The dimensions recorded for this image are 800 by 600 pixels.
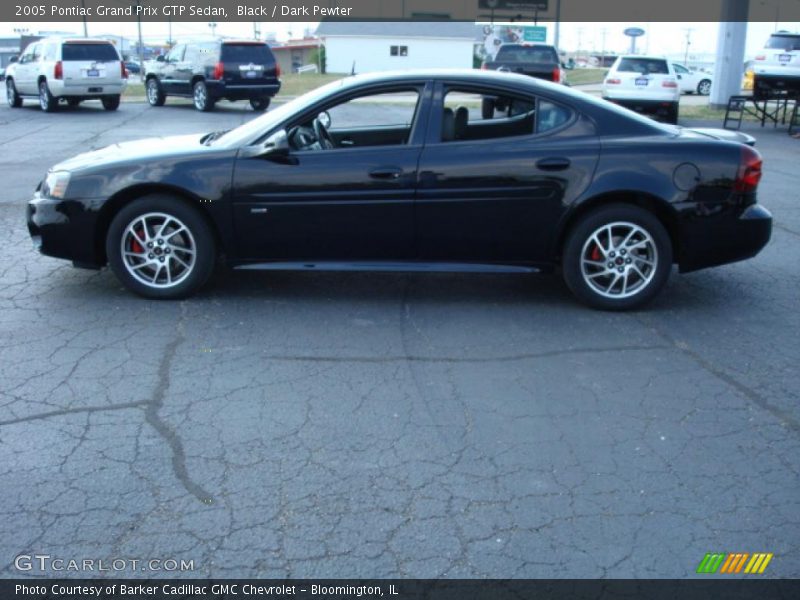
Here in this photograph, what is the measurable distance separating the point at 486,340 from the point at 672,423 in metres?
1.46

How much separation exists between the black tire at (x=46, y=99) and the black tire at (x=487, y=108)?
18641 millimetres

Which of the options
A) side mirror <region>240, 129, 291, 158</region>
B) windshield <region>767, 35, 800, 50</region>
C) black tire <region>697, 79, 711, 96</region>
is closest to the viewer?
side mirror <region>240, 129, 291, 158</region>

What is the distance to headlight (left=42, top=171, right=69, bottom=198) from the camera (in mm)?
6062

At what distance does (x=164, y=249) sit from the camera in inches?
238

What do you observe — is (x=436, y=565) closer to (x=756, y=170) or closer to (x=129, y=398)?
(x=129, y=398)

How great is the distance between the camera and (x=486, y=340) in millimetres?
5551

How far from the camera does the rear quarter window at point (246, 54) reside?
2218 centimetres

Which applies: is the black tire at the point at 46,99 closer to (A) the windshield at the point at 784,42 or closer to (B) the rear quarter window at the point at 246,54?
(B) the rear quarter window at the point at 246,54

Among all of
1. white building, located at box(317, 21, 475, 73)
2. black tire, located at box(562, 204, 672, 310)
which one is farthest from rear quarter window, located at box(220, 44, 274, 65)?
white building, located at box(317, 21, 475, 73)

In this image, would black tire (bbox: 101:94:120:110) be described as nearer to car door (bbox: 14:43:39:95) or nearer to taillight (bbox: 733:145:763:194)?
car door (bbox: 14:43:39:95)

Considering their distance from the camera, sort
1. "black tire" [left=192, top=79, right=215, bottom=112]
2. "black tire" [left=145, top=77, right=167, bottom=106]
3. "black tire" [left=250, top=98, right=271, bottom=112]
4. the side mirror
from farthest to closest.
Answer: "black tire" [left=145, top=77, right=167, bottom=106], "black tire" [left=250, top=98, right=271, bottom=112], "black tire" [left=192, top=79, right=215, bottom=112], the side mirror

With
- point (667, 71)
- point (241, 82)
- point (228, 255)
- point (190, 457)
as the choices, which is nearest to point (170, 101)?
point (241, 82)

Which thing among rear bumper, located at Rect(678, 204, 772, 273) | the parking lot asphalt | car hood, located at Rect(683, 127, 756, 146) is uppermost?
car hood, located at Rect(683, 127, 756, 146)

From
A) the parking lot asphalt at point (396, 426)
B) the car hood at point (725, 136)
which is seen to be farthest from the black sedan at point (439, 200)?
the parking lot asphalt at point (396, 426)
